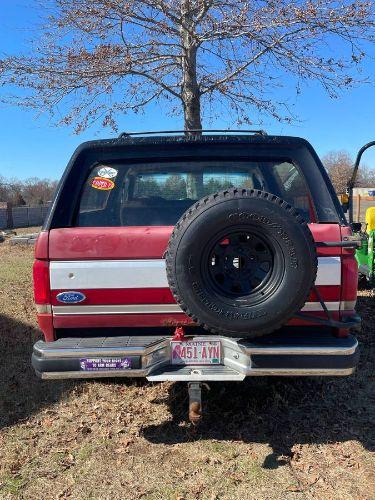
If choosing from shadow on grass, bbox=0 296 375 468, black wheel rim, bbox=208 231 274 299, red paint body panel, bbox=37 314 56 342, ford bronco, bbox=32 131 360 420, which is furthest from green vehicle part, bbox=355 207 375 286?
red paint body panel, bbox=37 314 56 342

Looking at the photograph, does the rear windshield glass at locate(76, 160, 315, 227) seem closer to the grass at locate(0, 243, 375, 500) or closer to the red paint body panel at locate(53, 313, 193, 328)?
the red paint body panel at locate(53, 313, 193, 328)

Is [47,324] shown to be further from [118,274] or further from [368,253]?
[368,253]

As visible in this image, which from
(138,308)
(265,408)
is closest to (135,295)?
(138,308)

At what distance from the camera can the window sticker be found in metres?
3.20

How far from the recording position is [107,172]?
3.21m

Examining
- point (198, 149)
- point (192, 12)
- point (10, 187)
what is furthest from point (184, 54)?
point (10, 187)

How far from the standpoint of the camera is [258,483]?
2.75 metres

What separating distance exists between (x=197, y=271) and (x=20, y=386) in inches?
94.3

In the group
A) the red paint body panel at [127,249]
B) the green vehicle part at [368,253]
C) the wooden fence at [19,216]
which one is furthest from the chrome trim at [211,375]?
the wooden fence at [19,216]

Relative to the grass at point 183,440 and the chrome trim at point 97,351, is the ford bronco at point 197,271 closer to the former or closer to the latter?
the chrome trim at point 97,351

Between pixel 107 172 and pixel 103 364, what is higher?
pixel 107 172

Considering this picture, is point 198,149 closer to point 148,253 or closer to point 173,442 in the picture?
point 148,253

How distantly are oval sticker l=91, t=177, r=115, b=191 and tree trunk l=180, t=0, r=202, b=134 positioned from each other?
15.3 ft

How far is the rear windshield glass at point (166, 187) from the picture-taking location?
3.16m
